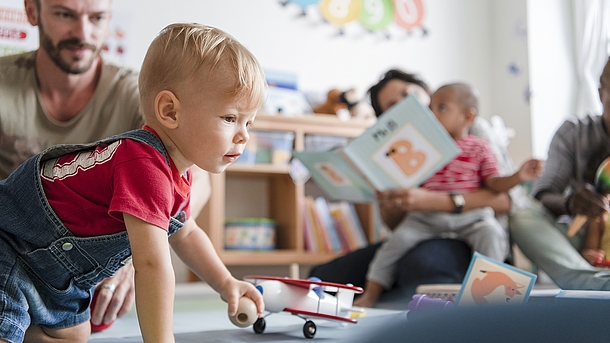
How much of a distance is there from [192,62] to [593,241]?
39.3 inches

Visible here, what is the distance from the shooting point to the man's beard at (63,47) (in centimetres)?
Result: 116

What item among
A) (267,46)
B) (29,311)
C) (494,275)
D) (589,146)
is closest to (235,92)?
(29,311)

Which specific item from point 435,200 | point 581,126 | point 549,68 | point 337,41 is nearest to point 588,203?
point 581,126

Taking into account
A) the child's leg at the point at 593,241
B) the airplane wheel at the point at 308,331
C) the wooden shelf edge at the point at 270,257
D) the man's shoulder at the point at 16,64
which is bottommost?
the wooden shelf edge at the point at 270,257

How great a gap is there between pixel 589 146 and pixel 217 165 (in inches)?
41.2

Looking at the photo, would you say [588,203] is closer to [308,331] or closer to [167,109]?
[308,331]

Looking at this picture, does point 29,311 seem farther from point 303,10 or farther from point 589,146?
point 303,10

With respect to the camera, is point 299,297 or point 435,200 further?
point 435,200

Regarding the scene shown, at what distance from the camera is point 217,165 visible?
0.70 meters

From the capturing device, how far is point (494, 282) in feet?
2.83

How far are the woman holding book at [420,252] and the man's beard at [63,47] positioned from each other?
0.80m

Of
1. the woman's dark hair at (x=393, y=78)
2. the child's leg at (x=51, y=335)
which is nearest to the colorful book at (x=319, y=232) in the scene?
the woman's dark hair at (x=393, y=78)

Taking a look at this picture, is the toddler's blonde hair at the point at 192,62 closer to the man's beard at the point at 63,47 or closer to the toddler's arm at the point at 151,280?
the toddler's arm at the point at 151,280

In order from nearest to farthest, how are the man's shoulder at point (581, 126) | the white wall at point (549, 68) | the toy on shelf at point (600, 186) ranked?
1. the toy on shelf at point (600, 186)
2. the man's shoulder at point (581, 126)
3. the white wall at point (549, 68)
